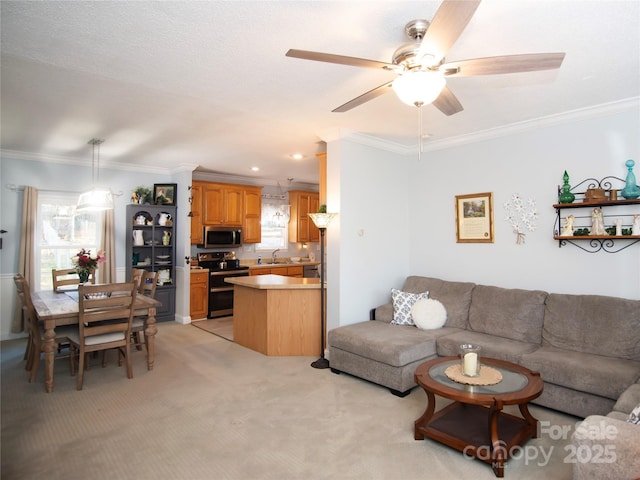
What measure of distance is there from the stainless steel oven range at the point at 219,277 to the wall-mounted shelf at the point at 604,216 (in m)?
4.86

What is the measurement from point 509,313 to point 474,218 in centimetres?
117

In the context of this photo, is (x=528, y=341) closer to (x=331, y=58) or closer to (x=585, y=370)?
(x=585, y=370)

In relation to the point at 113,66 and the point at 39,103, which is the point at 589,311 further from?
the point at 39,103

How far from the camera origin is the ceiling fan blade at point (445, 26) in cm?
143

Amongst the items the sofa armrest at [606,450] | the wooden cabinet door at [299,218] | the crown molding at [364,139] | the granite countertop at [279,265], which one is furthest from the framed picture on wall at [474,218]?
the wooden cabinet door at [299,218]

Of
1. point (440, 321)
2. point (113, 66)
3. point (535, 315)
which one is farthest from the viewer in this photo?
point (440, 321)

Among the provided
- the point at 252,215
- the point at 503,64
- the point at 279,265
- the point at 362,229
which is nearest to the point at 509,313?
the point at 362,229

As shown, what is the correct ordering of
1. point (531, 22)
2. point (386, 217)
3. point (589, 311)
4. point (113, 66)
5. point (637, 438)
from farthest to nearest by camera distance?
point (386, 217) < point (589, 311) < point (113, 66) < point (531, 22) < point (637, 438)

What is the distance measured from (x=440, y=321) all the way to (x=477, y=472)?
5.79ft

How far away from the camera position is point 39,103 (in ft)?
11.2

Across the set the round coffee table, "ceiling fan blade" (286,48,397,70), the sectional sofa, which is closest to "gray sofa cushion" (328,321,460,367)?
the sectional sofa

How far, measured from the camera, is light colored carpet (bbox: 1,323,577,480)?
90.7 inches

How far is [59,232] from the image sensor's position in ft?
18.5

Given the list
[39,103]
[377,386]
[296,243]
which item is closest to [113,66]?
[39,103]
